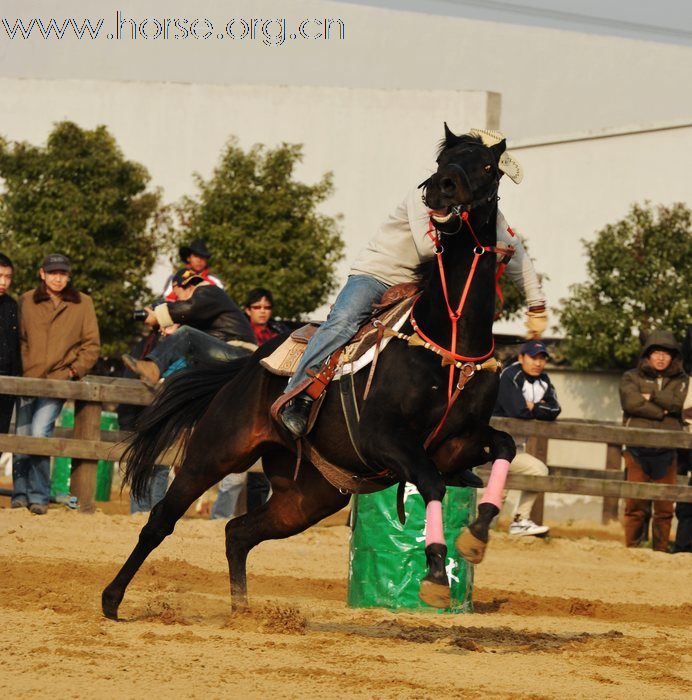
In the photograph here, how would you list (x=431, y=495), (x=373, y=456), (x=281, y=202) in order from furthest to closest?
(x=281, y=202) < (x=373, y=456) < (x=431, y=495)

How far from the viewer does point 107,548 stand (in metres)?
10.3

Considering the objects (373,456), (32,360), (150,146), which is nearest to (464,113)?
(150,146)

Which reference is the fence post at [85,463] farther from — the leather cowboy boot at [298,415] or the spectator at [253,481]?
the leather cowboy boot at [298,415]

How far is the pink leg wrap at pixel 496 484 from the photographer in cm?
623

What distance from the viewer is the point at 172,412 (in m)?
7.95

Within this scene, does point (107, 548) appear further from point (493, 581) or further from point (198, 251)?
point (198, 251)

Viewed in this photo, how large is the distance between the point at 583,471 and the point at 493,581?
176 inches

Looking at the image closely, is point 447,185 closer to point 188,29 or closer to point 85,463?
point 85,463

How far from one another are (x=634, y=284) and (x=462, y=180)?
68.1ft

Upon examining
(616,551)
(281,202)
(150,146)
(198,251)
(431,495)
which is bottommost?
(616,551)

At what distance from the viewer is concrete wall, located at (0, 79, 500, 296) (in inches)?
1449

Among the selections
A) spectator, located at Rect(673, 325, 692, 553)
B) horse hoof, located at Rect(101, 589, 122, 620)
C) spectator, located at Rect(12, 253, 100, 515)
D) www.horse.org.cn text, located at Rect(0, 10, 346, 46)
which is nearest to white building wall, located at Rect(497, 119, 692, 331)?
www.horse.org.cn text, located at Rect(0, 10, 346, 46)

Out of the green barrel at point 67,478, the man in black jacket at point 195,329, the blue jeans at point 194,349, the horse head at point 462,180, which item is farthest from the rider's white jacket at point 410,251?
the green barrel at point 67,478

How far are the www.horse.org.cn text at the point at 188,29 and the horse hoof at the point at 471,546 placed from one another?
106 ft
